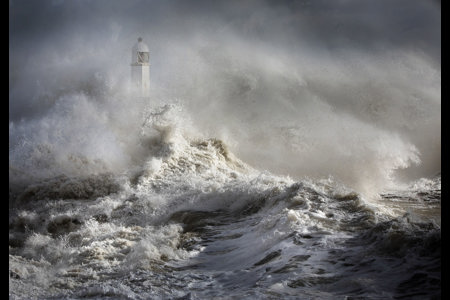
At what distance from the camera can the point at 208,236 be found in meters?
7.35

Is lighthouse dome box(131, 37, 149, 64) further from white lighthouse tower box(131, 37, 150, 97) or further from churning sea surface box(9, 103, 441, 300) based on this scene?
churning sea surface box(9, 103, 441, 300)

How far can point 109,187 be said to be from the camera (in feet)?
31.0

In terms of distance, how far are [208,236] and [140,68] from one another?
29.2 ft

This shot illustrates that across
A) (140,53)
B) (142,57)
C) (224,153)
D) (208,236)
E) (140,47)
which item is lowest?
(208,236)

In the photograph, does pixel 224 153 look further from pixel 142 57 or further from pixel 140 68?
pixel 142 57

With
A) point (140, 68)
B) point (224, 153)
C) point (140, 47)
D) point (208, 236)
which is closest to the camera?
point (208, 236)

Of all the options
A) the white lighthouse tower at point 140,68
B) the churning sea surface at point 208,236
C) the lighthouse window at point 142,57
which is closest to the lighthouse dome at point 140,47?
the white lighthouse tower at point 140,68

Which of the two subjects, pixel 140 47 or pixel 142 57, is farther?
pixel 140 47

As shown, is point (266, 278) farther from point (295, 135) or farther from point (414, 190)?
point (295, 135)

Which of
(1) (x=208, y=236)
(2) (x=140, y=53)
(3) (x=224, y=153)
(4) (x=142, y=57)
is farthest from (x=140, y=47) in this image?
(1) (x=208, y=236)

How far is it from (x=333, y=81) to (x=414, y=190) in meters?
4.23

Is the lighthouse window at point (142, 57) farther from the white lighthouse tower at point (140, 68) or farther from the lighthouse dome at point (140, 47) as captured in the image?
the lighthouse dome at point (140, 47)

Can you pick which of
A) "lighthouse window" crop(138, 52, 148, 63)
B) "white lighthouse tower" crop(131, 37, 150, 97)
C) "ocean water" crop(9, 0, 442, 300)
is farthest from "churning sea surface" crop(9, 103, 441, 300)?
"lighthouse window" crop(138, 52, 148, 63)
